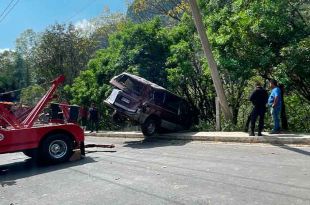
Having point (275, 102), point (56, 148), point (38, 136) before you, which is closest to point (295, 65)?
point (275, 102)

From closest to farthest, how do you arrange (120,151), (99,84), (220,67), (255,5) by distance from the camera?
(120,151), (255,5), (220,67), (99,84)

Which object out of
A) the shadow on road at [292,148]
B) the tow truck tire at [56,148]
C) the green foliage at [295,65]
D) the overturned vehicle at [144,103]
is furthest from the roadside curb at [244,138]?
the tow truck tire at [56,148]

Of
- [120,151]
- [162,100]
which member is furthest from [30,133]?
[162,100]

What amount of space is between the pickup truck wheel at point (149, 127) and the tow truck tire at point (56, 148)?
15.8 ft

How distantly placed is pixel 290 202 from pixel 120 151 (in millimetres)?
8202

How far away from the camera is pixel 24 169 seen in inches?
440

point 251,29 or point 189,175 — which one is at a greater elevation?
point 251,29

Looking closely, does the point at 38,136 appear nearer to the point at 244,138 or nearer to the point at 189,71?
the point at 244,138

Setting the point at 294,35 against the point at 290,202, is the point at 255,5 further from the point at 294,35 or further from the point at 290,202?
the point at 290,202

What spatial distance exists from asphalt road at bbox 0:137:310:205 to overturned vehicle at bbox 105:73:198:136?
153 inches

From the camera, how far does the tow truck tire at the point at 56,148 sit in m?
11.3

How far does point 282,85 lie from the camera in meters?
14.4

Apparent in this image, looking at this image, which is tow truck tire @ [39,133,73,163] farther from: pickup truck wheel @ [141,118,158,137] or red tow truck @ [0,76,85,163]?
pickup truck wheel @ [141,118,158,137]

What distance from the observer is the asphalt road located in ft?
21.7
